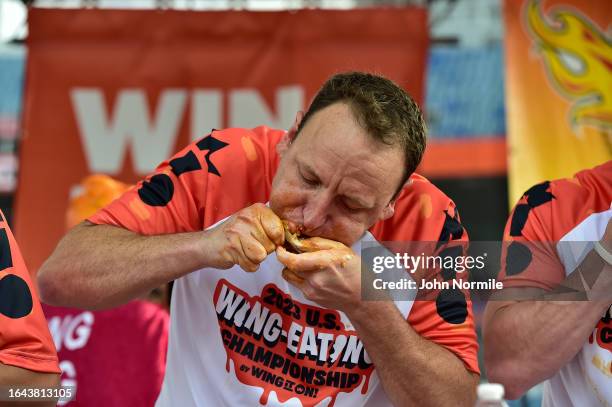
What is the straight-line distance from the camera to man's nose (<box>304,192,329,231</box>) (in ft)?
6.28

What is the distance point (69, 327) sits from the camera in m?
3.22

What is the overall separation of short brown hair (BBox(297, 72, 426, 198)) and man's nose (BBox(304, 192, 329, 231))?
18cm

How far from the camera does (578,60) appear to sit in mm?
5020

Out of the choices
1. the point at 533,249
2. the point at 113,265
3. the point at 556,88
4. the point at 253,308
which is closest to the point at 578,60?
the point at 556,88

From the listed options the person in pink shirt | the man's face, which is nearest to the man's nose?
the man's face

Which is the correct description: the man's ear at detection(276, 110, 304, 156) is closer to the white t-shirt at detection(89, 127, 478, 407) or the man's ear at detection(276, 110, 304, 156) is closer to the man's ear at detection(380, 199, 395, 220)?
the white t-shirt at detection(89, 127, 478, 407)

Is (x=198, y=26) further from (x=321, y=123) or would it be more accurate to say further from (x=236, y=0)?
(x=321, y=123)

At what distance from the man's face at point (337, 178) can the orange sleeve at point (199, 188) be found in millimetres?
245

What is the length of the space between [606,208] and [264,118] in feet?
10.4

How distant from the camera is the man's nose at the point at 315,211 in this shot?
1.91m

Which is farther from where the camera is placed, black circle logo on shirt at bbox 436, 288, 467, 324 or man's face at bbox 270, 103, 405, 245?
black circle logo on shirt at bbox 436, 288, 467, 324

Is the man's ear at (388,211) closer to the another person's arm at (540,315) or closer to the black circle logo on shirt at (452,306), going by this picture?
the black circle logo on shirt at (452,306)

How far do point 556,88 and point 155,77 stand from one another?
2.39 meters

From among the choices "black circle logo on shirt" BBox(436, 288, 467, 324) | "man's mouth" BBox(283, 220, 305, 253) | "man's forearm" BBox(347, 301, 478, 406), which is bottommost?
"man's forearm" BBox(347, 301, 478, 406)
